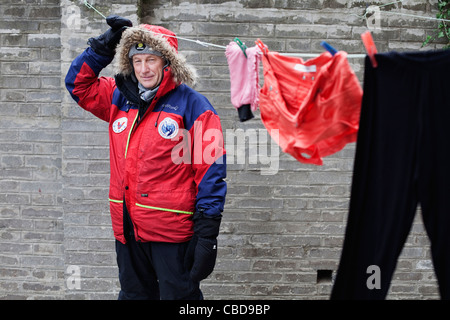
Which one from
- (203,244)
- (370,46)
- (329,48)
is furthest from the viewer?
(203,244)

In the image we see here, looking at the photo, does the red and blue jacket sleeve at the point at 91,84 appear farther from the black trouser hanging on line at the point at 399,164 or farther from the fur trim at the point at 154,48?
the black trouser hanging on line at the point at 399,164

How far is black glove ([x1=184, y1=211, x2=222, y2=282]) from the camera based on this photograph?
2602 mm

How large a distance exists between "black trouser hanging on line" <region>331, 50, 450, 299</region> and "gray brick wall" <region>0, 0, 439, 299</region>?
154 cm

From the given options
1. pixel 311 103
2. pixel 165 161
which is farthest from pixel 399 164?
pixel 165 161

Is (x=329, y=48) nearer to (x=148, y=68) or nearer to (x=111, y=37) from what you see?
(x=148, y=68)

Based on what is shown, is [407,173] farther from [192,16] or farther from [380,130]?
[192,16]

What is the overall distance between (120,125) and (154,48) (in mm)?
504

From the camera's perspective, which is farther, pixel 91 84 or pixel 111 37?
pixel 91 84

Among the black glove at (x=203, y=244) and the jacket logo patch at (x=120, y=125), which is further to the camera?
the jacket logo patch at (x=120, y=125)

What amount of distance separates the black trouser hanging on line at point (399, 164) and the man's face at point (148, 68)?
1.20 meters

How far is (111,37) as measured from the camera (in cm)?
268

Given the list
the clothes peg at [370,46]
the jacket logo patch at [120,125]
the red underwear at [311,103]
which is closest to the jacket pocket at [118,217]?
the jacket logo patch at [120,125]

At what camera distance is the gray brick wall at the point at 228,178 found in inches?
141
